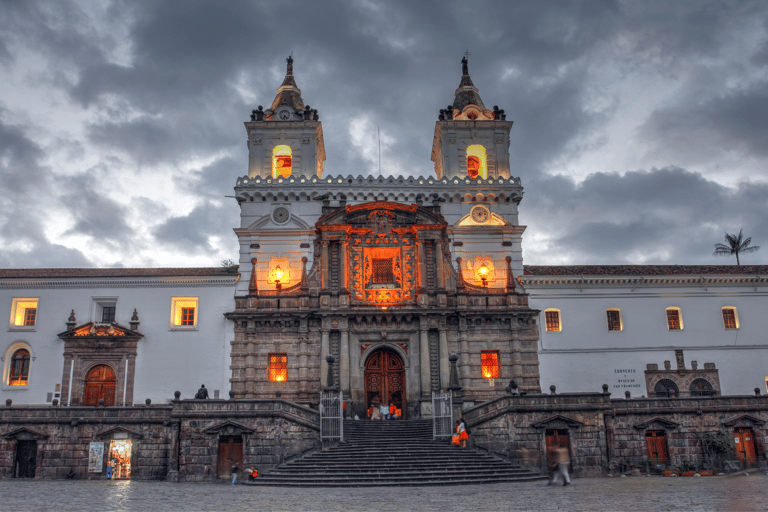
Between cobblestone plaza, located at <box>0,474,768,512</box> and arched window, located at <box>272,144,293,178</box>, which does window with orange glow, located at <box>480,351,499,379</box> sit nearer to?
cobblestone plaza, located at <box>0,474,768,512</box>

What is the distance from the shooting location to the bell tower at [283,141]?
40812 millimetres

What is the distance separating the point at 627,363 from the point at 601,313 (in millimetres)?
3274

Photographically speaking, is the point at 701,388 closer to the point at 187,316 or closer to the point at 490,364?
the point at 490,364

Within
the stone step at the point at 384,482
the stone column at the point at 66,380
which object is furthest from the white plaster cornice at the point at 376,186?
the stone step at the point at 384,482

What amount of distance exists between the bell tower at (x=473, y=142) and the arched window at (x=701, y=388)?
1690cm

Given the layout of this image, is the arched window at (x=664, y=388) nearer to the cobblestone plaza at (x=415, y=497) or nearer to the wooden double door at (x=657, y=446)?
the wooden double door at (x=657, y=446)

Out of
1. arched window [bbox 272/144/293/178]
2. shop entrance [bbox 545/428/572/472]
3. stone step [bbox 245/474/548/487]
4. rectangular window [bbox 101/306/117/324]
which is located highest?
arched window [bbox 272/144/293/178]

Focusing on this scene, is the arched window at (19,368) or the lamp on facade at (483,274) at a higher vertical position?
the lamp on facade at (483,274)

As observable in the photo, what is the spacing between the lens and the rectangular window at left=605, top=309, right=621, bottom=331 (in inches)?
1512

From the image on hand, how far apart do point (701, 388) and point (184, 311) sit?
30.9 meters

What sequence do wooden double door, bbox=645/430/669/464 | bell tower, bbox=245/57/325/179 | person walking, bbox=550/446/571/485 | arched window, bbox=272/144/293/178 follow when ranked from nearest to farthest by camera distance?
person walking, bbox=550/446/571/485, wooden double door, bbox=645/430/669/464, bell tower, bbox=245/57/325/179, arched window, bbox=272/144/293/178

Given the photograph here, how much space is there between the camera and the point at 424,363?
3597 cm

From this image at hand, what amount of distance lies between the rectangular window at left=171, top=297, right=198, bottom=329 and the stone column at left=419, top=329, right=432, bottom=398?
13295 mm

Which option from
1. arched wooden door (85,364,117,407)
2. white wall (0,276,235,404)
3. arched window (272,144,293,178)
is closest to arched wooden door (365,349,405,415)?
white wall (0,276,235,404)
